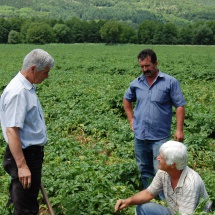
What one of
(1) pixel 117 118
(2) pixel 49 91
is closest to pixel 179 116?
(1) pixel 117 118

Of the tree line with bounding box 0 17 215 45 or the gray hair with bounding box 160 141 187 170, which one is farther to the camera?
the tree line with bounding box 0 17 215 45

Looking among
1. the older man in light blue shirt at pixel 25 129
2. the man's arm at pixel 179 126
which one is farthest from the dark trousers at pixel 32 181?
the man's arm at pixel 179 126

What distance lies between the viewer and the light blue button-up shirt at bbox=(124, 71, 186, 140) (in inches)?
206

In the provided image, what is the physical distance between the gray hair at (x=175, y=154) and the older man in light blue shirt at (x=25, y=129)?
4.37 ft

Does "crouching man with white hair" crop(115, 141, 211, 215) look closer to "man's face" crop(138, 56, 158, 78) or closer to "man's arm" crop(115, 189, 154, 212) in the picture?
"man's arm" crop(115, 189, 154, 212)

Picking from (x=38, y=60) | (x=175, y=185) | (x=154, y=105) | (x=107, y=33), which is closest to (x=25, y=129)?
(x=38, y=60)

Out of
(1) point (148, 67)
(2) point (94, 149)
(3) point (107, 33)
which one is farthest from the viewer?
(3) point (107, 33)

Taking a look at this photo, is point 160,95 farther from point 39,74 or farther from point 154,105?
point 39,74

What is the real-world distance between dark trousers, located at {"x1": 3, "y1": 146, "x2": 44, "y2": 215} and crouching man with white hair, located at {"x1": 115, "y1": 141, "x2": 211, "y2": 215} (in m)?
0.96

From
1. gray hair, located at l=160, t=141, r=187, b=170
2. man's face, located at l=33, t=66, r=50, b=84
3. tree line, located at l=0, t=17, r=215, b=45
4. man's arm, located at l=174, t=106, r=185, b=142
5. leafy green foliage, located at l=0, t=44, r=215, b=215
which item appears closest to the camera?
gray hair, located at l=160, t=141, r=187, b=170

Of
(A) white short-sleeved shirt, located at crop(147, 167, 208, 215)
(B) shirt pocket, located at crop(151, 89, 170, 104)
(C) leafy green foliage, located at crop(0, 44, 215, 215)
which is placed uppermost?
(B) shirt pocket, located at crop(151, 89, 170, 104)

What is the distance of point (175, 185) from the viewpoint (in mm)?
4051

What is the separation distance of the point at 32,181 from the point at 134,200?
1.13m

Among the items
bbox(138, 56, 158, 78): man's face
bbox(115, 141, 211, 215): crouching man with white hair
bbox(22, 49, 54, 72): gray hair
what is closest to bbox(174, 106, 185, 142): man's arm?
bbox(138, 56, 158, 78): man's face
